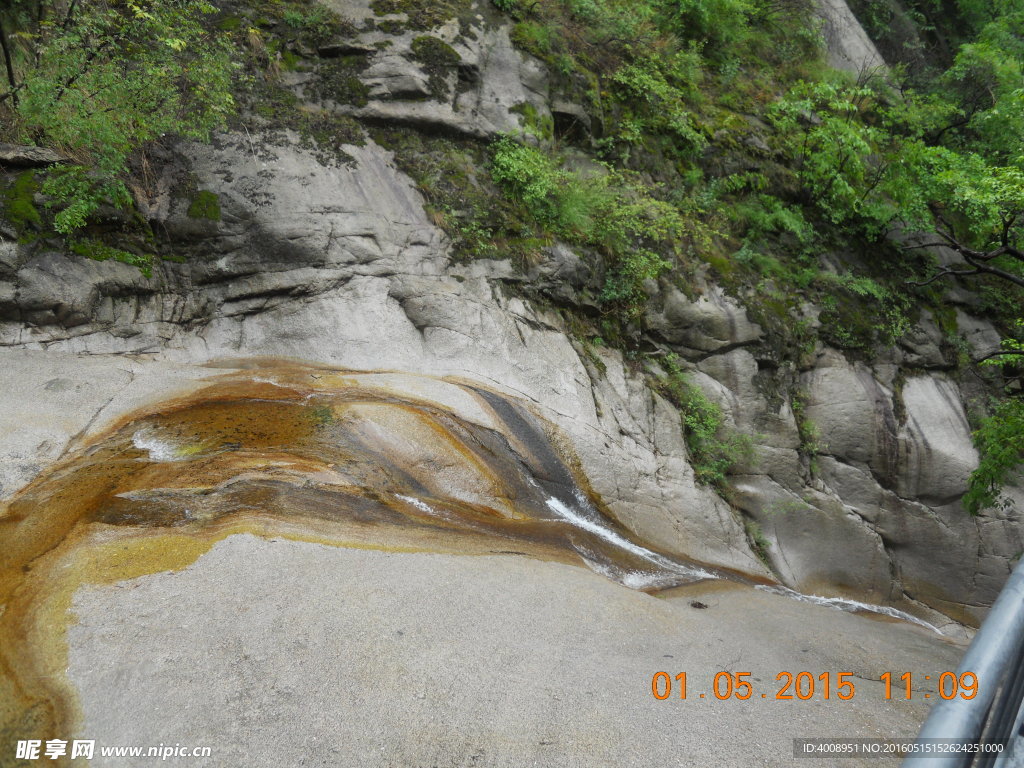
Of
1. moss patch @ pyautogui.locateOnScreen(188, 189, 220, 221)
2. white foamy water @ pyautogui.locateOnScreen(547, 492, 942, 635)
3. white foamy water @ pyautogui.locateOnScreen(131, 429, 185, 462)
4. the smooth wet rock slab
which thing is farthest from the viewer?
moss patch @ pyautogui.locateOnScreen(188, 189, 220, 221)

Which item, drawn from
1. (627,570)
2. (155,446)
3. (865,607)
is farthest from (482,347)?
(865,607)

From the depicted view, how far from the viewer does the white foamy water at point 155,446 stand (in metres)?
5.79

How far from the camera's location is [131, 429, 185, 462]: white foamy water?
5.79 metres

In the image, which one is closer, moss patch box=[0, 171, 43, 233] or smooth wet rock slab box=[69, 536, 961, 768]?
smooth wet rock slab box=[69, 536, 961, 768]

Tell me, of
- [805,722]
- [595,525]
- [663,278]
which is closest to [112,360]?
[595,525]

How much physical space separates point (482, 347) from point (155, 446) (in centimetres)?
472

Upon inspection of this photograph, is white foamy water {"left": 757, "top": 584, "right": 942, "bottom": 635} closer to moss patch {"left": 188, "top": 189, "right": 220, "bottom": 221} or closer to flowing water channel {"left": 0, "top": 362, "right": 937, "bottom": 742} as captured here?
flowing water channel {"left": 0, "top": 362, "right": 937, "bottom": 742}

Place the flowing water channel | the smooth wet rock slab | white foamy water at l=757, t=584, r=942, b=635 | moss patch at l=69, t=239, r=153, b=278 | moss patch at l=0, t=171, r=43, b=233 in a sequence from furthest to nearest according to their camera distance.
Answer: white foamy water at l=757, t=584, r=942, b=635
moss patch at l=69, t=239, r=153, b=278
moss patch at l=0, t=171, r=43, b=233
the flowing water channel
the smooth wet rock slab

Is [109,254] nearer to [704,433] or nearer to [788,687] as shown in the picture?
[788,687]

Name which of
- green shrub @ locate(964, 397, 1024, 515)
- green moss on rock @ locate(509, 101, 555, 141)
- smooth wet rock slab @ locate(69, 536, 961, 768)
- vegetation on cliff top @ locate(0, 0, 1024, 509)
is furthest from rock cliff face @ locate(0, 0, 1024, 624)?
green shrub @ locate(964, 397, 1024, 515)

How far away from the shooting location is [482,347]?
30.9ft

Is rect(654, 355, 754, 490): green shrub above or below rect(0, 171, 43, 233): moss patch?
below

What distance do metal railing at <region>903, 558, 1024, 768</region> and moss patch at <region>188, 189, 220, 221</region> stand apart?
9.71 meters

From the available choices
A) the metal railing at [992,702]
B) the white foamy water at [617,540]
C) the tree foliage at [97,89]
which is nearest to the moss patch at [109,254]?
the tree foliage at [97,89]
